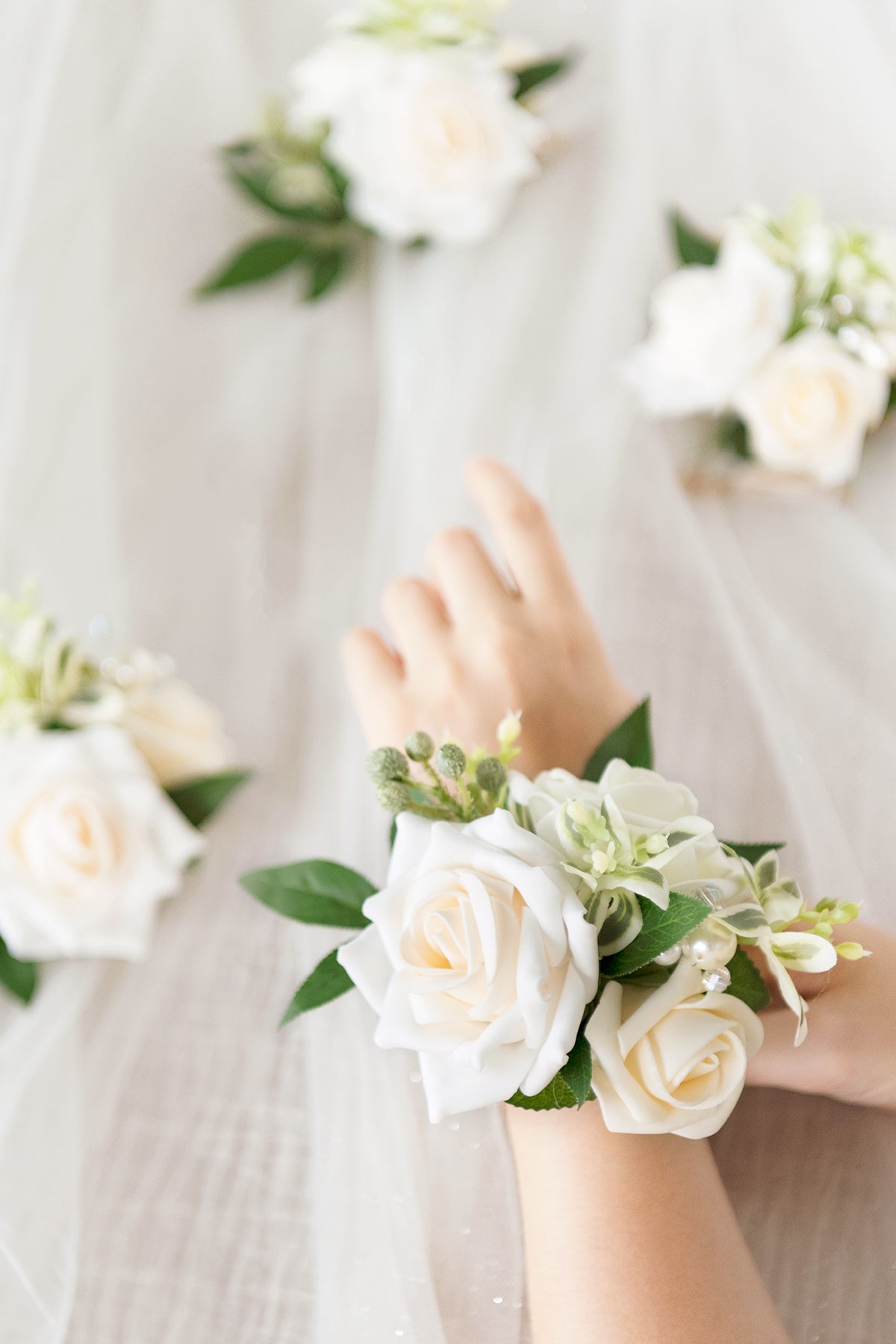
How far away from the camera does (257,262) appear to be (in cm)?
116

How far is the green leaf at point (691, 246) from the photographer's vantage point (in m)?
1.00

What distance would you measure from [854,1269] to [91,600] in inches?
32.3

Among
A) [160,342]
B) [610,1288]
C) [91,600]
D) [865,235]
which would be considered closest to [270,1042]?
[610,1288]

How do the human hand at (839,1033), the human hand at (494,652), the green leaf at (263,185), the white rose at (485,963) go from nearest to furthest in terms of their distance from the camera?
the white rose at (485,963) < the human hand at (839,1033) < the human hand at (494,652) < the green leaf at (263,185)

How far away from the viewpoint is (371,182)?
1.07 metres

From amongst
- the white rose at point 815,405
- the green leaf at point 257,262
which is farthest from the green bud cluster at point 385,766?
the green leaf at point 257,262

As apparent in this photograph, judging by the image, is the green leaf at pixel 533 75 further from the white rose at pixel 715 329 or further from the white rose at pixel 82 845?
the white rose at pixel 82 845

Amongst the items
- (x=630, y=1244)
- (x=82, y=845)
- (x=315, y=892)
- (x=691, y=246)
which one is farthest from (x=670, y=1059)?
(x=691, y=246)

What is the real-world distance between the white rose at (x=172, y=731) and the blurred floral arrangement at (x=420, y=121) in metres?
0.52

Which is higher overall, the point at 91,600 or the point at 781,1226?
the point at 91,600

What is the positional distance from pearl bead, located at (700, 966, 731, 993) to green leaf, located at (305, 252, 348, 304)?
0.91 m

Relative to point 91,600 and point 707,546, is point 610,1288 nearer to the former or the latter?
point 707,546

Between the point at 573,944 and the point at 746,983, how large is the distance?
0.14 meters

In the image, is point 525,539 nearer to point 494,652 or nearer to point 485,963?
point 494,652
